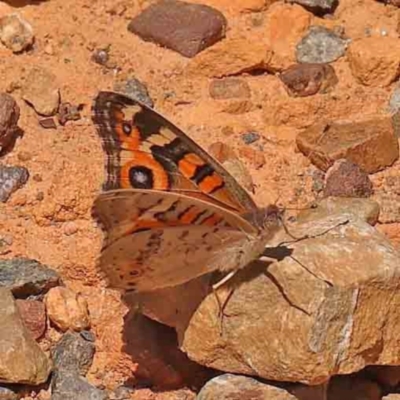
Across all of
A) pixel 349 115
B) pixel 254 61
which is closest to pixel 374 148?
pixel 349 115

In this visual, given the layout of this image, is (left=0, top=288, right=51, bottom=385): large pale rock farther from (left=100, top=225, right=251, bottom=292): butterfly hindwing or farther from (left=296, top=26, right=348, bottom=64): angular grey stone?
(left=296, top=26, right=348, bottom=64): angular grey stone

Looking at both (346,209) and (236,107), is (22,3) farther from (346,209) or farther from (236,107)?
(346,209)

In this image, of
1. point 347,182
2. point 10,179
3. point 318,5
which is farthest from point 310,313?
point 318,5

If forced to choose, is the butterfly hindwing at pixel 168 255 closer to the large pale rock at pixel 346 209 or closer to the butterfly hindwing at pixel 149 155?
the butterfly hindwing at pixel 149 155

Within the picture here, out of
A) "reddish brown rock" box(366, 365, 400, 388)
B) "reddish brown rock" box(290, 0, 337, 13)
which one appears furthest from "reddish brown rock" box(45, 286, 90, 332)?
"reddish brown rock" box(290, 0, 337, 13)

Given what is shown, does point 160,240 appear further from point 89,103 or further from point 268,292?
point 89,103
